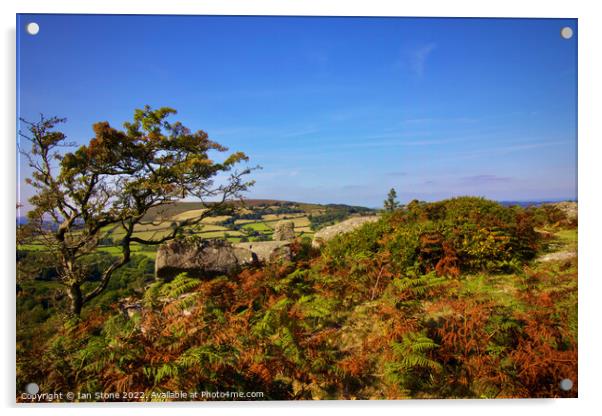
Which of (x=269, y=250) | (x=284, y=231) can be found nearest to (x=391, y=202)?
(x=284, y=231)

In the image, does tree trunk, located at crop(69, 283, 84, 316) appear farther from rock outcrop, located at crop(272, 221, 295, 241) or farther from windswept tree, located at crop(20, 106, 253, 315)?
rock outcrop, located at crop(272, 221, 295, 241)

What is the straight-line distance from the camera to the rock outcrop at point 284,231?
234 inches

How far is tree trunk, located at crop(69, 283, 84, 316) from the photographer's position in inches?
204

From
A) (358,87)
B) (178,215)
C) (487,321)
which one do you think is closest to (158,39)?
(178,215)

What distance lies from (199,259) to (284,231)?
142 centimetres

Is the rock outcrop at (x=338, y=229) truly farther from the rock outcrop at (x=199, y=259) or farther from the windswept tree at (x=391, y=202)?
the rock outcrop at (x=199, y=259)

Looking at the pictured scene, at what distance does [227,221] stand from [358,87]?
270 centimetres

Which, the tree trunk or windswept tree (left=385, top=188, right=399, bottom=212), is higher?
windswept tree (left=385, top=188, right=399, bottom=212)

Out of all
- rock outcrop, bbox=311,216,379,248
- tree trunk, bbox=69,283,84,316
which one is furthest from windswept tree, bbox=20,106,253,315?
rock outcrop, bbox=311,216,379,248

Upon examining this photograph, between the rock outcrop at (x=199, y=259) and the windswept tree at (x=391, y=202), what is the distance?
2.33 metres

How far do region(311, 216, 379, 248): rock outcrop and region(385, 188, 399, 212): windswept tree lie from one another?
616 millimetres

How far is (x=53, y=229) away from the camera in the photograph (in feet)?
16.6

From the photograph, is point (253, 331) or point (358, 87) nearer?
point (253, 331)
